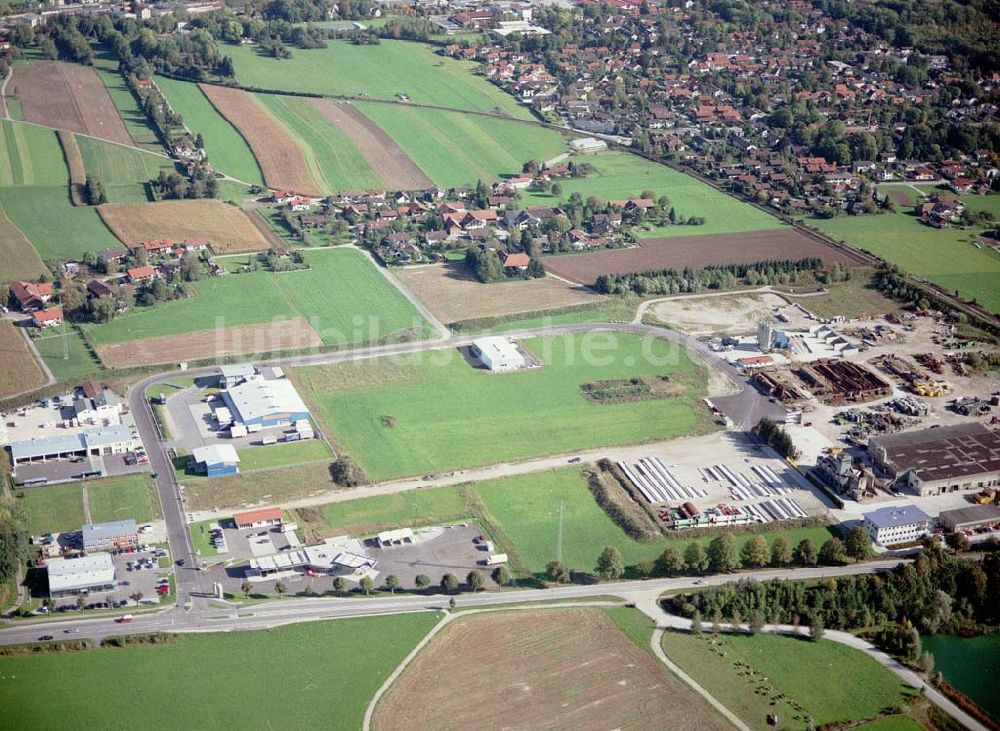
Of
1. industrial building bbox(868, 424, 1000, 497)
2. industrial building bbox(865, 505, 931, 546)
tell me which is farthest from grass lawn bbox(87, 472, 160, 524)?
industrial building bbox(868, 424, 1000, 497)

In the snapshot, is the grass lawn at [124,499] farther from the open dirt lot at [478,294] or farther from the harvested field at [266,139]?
the harvested field at [266,139]

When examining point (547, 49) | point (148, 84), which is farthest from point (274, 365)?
point (547, 49)

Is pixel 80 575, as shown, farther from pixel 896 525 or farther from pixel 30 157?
pixel 30 157

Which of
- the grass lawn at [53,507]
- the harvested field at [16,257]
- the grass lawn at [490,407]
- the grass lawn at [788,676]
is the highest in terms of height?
the harvested field at [16,257]

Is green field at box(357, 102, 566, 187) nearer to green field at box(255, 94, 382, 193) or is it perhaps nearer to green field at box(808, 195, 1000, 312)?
green field at box(255, 94, 382, 193)

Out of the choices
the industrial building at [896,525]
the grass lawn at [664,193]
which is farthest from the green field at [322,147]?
the industrial building at [896,525]
